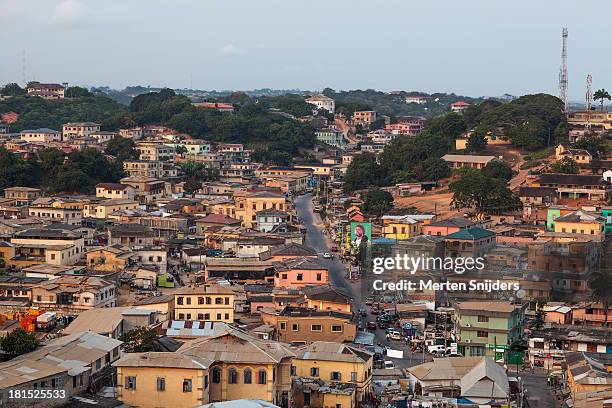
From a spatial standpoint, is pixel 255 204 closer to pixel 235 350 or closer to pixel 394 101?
pixel 235 350

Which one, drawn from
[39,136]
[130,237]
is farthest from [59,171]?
[39,136]

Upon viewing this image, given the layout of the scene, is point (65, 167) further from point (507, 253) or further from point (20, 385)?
point (20, 385)

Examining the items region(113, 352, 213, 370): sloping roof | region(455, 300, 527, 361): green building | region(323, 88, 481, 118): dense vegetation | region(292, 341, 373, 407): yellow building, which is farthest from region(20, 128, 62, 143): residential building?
region(323, 88, 481, 118): dense vegetation

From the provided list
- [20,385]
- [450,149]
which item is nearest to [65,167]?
[450,149]

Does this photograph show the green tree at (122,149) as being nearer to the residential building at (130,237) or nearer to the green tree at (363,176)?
the green tree at (363,176)

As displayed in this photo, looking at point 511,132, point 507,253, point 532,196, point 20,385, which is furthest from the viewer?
point 511,132

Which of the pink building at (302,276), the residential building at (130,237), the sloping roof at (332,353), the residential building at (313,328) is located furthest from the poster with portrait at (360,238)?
the sloping roof at (332,353)
